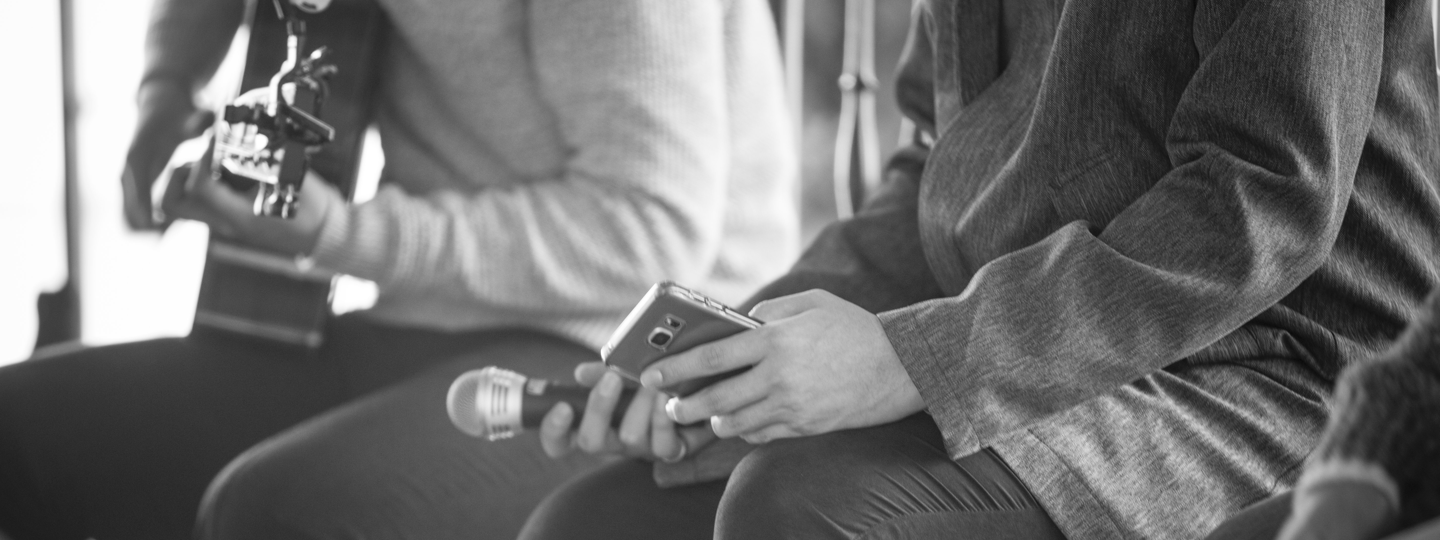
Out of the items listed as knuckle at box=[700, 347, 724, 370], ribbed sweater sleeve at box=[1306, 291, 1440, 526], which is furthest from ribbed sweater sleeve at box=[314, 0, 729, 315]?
ribbed sweater sleeve at box=[1306, 291, 1440, 526]

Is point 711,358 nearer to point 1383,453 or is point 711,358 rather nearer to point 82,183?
point 1383,453

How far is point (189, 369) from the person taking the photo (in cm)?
130

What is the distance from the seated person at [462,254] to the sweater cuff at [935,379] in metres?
0.49

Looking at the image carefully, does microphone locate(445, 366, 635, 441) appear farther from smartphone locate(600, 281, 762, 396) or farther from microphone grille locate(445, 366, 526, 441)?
smartphone locate(600, 281, 762, 396)

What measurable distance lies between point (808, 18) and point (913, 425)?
4.66 feet

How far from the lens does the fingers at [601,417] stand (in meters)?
0.89

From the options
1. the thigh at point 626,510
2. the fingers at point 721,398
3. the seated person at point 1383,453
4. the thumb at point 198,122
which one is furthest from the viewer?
the thumb at point 198,122

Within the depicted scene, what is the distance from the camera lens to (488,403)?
2.98 feet

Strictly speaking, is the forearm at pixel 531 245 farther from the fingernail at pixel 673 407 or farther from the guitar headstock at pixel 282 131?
the fingernail at pixel 673 407

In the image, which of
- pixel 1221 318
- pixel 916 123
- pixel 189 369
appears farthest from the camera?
pixel 189 369

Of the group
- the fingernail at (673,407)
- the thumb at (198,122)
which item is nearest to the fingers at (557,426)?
the fingernail at (673,407)

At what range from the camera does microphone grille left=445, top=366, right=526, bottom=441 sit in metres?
0.91

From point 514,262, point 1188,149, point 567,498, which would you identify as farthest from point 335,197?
point 1188,149

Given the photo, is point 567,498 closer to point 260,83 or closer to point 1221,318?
point 1221,318
